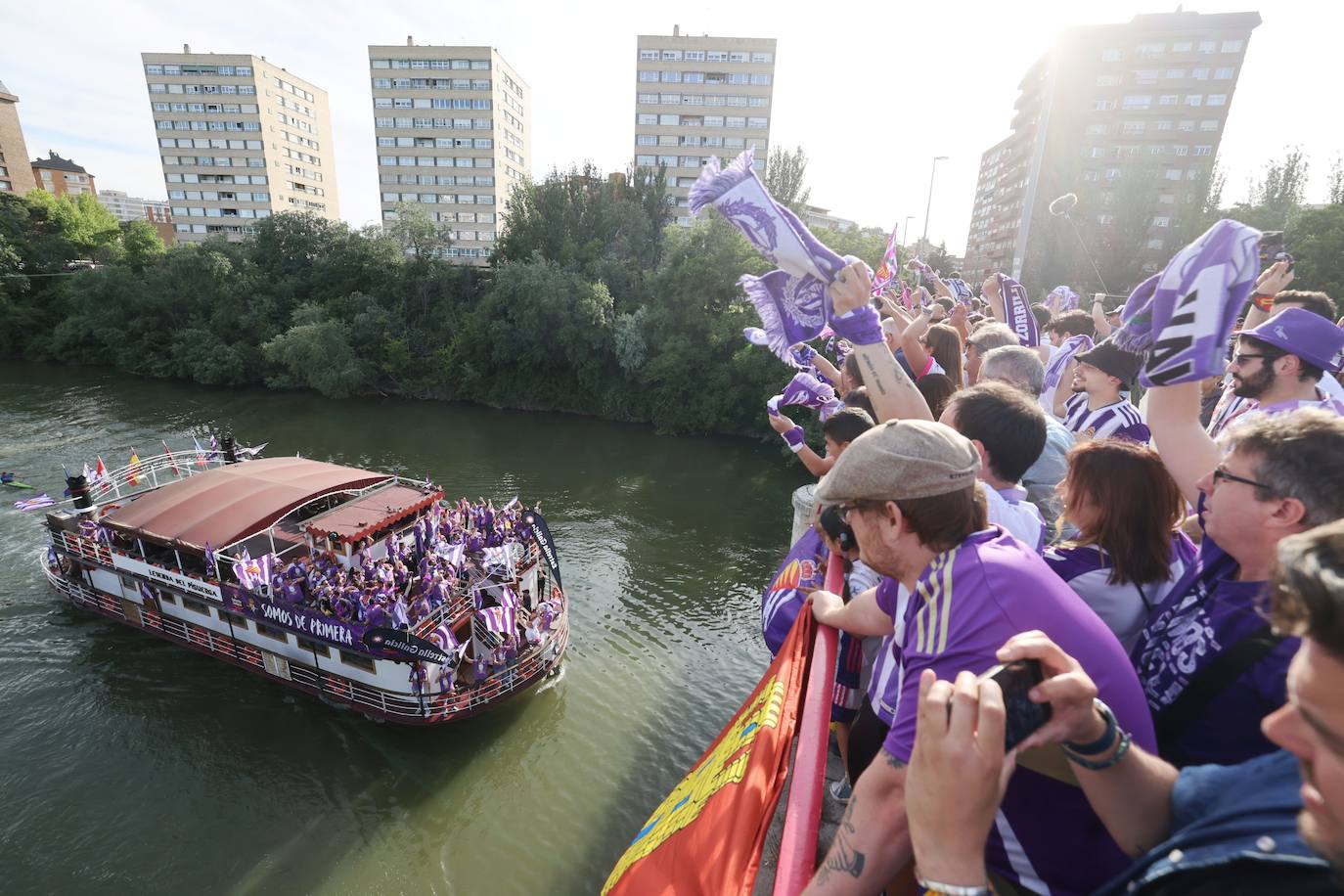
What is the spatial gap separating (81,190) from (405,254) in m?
70.7

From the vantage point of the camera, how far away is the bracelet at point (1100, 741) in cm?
144

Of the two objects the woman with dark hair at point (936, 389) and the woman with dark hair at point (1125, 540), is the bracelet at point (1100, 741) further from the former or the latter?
the woman with dark hair at point (936, 389)

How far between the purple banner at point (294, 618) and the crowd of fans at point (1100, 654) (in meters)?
10.9

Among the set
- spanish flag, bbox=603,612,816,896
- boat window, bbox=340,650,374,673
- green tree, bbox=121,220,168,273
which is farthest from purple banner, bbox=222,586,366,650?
green tree, bbox=121,220,168,273

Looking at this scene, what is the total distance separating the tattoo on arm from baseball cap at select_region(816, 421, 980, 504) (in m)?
0.88

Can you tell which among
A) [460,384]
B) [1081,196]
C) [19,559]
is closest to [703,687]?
[19,559]

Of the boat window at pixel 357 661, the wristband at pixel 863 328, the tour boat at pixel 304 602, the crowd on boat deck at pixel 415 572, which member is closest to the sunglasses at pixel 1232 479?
the wristband at pixel 863 328

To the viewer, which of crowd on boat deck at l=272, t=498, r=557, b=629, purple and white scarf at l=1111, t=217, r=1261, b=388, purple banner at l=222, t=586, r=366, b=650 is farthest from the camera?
crowd on boat deck at l=272, t=498, r=557, b=629

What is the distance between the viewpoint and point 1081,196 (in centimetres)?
4828

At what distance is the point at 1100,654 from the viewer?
165 centimetres

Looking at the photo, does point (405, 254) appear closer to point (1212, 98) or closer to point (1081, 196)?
point (1081, 196)

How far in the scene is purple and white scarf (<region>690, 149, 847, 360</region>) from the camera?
392 cm

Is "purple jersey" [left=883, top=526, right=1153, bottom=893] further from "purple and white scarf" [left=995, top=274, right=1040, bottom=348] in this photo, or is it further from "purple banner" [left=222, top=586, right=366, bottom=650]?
"purple banner" [left=222, top=586, right=366, bottom=650]

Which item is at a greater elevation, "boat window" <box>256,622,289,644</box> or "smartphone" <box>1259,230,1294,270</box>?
"smartphone" <box>1259,230,1294,270</box>
